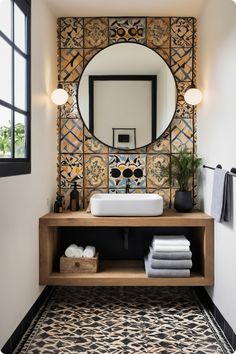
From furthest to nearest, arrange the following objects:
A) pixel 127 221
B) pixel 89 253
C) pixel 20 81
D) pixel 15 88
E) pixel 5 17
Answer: pixel 89 253 < pixel 127 221 < pixel 20 81 < pixel 15 88 < pixel 5 17

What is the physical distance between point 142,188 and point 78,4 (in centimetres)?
167

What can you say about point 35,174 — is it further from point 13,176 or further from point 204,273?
point 204,273

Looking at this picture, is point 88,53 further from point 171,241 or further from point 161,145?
point 171,241

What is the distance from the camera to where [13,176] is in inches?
97.9

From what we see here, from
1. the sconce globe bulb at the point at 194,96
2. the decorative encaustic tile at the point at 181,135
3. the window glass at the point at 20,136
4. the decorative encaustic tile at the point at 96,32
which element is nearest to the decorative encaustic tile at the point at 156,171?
the decorative encaustic tile at the point at 181,135

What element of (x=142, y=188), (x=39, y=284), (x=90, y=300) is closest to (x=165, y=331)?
(x=90, y=300)

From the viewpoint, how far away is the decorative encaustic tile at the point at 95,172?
379 cm

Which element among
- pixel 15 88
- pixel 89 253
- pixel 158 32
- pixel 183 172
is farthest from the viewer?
pixel 158 32

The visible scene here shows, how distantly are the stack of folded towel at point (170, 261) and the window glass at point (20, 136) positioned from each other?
4.18ft

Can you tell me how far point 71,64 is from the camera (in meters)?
3.76

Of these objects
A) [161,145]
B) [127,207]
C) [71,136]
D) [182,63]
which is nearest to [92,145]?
[71,136]

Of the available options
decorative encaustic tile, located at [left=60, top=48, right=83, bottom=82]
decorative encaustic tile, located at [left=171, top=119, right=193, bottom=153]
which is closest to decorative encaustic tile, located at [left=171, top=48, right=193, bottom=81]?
decorative encaustic tile, located at [left=171, top=119, right=193, bottom=153]

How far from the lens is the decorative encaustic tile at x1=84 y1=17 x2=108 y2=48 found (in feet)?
12.3

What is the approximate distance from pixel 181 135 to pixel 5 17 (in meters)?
1.90
